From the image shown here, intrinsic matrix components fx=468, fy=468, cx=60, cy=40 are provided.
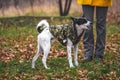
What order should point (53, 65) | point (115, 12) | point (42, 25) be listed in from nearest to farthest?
point (42, 25) → point (53, 65) → point (115, 12)

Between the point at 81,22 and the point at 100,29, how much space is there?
2.70ft

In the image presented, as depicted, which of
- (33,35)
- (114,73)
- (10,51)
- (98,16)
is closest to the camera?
(114,73)

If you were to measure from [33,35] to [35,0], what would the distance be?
5.90m

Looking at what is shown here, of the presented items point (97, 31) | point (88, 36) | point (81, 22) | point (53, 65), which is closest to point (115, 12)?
point (97, 31)

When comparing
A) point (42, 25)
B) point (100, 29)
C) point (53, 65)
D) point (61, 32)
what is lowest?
point (53, 65)

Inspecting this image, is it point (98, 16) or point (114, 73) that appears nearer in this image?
point (114, 73)

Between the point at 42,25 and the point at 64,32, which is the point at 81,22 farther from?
the point at 42,25

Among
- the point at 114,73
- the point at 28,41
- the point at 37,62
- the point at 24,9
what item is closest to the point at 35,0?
the point at 24,9

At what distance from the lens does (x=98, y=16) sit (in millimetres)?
9562

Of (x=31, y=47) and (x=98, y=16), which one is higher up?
(x=98, y=16)

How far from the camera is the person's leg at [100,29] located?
951cm

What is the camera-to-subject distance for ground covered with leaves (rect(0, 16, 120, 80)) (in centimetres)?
875

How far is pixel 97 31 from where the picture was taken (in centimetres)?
978

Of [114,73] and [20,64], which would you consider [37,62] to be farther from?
[114,73]
